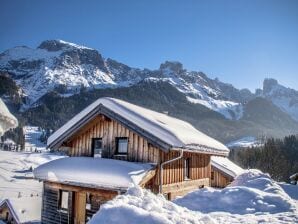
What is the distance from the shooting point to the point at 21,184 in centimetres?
4728

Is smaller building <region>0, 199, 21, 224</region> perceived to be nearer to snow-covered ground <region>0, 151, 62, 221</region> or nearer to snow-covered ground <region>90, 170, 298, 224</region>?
snow-covered ground <region>0, 151, 62, 221</region>

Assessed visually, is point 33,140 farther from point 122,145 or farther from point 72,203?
point 122,145

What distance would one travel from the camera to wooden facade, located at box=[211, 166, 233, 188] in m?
25.1

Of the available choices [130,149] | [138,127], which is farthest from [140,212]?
[130,149]

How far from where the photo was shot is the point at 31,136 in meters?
127

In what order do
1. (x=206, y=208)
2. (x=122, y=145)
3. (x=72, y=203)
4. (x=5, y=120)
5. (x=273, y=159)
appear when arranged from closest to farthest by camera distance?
(x=206, y=208), (x=72, y=203), (x=122, y=145), (x=5, y=120), (x=273, y=159)

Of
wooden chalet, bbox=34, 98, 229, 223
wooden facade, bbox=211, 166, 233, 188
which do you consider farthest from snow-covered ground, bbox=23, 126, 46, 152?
wooden chalet, bbox=34, 98, 229, 223

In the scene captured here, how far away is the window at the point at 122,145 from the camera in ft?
46.2

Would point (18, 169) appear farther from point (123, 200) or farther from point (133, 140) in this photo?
point (123, 200)

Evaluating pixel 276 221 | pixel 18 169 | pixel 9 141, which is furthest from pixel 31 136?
pixel 276 221

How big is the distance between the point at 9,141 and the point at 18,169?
51.3 meters

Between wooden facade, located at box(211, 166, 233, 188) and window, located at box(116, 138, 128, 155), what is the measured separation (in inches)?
532

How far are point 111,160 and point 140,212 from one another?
9252 millimetres

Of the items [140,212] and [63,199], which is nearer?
[140,212]
